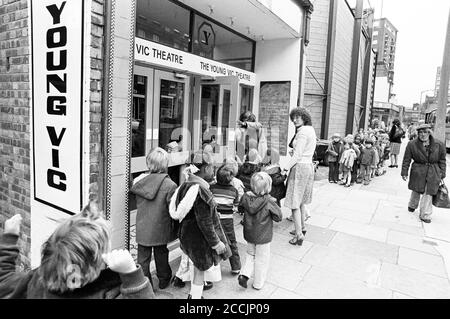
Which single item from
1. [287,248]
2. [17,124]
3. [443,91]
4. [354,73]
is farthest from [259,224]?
[354,73]

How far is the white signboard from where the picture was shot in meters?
4.36

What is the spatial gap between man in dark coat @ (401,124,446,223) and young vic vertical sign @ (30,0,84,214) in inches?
214

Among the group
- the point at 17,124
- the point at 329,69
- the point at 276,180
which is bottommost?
the point at 276,180

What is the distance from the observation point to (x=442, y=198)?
17.9ft

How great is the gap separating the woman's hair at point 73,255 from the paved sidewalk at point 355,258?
1.82 m

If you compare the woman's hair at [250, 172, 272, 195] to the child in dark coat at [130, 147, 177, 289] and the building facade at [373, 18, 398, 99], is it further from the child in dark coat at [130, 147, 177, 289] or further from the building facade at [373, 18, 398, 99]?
the building facade at [373, 18, 398, 99]

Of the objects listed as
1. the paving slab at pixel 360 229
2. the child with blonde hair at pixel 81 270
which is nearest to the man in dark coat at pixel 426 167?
the paving slab at pixel 360 229

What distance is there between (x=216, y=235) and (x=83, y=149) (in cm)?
129

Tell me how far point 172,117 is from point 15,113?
9.24ft

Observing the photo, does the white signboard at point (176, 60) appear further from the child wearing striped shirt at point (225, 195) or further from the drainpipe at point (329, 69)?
the drainpipe at point (329, 69)

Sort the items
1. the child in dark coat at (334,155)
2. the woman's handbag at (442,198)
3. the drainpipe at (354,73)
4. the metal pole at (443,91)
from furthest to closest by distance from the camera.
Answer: the drainpipe at (354,73) → the child in dark coat at (334,155) → the metal pole at (443,91) → the woman's handbag at (442,198)

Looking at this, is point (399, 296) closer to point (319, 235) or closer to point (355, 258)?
point (355, 258)

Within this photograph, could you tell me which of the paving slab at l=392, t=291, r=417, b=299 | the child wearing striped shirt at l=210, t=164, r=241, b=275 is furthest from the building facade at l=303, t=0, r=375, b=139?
the child wearing striped shirt at l=210, t=164, r=241, b=275

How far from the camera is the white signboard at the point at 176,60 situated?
172 inches
